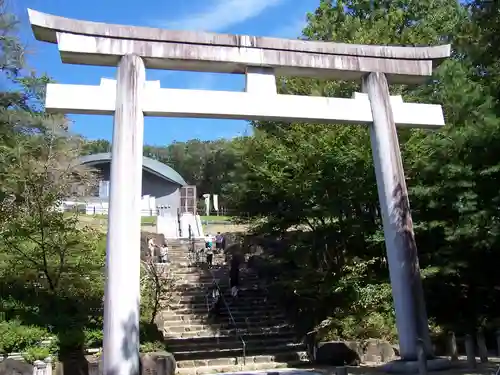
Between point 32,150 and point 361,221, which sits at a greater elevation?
point 32,150

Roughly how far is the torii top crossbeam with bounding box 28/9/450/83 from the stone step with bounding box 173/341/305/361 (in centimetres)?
709

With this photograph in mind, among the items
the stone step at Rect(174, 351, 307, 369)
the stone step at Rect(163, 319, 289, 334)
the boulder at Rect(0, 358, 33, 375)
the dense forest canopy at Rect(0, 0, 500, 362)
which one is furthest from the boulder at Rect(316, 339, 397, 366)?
the boulder at Rect(0, 358, 33, 375)

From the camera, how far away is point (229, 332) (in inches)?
538

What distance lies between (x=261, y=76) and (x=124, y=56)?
244 centimetres

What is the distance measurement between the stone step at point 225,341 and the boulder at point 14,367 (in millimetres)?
4231

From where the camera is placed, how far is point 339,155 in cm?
1200

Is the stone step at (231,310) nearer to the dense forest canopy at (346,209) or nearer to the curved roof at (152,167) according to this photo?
the dense forest canopy at (346,209)

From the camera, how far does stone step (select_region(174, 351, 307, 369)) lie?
11.7 metres

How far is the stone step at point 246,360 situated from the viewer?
11.7 metres

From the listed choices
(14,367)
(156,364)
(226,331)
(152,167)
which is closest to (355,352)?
(226,331)

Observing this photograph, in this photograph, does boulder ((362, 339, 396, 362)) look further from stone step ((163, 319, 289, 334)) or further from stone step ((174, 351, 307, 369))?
stone step ((163, 319, 289, 334))

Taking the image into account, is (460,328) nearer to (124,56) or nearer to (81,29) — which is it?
(124,56)

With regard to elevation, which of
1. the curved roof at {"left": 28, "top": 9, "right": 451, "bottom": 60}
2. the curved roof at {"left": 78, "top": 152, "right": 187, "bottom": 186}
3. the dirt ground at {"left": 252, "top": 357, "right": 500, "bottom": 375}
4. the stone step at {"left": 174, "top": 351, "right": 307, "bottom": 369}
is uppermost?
the curved roof at {"left": 78, "top": 152, "right": 187, "bottom": 186}

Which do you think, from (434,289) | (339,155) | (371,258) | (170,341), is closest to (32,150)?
(170,341)
